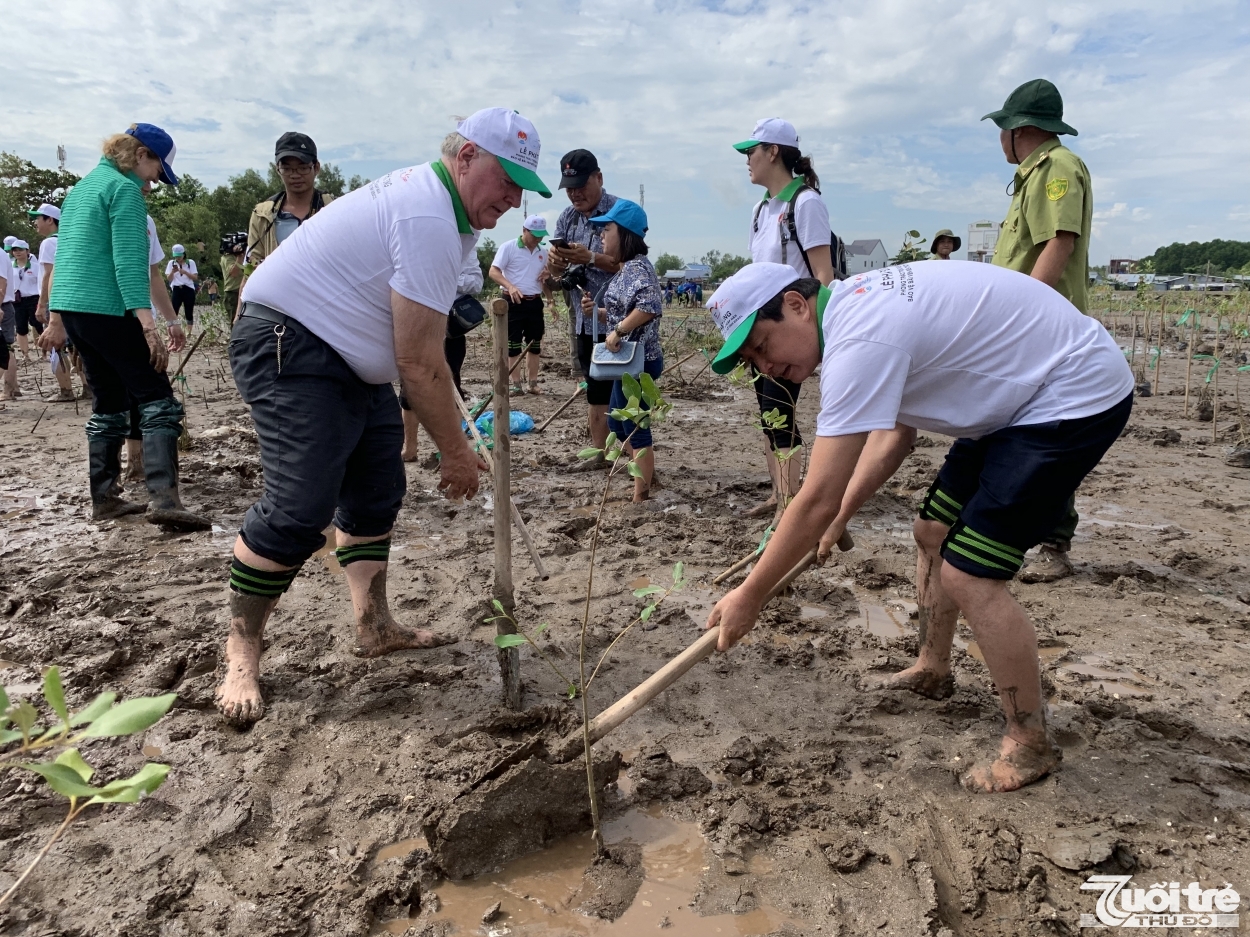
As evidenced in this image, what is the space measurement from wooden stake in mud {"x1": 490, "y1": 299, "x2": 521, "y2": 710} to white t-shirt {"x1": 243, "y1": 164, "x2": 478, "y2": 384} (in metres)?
0.23

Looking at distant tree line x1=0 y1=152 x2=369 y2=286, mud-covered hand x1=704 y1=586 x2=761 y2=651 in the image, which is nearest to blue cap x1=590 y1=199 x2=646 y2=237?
mud-covered hand x1=704 y1=586 x2=761 y2=651

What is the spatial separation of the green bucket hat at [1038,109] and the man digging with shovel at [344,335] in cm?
248

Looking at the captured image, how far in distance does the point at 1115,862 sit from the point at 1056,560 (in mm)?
2297

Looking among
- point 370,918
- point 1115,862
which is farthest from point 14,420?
point 1115,862

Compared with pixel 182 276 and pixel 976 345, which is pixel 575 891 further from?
pixel 182 276

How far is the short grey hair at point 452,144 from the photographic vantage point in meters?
2.53

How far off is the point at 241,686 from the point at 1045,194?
3.92 m

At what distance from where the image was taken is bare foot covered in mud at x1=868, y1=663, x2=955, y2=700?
3.00 metres

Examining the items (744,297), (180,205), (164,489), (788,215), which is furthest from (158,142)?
(180,205)

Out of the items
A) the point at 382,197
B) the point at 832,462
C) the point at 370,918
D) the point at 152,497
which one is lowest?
the point at 370,918

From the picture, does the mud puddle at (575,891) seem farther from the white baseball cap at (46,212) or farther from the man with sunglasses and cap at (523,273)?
the white baseball cap at (46,212)

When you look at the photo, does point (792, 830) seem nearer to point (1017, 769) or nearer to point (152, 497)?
point (1017, 769)

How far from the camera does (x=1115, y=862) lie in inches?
84.0

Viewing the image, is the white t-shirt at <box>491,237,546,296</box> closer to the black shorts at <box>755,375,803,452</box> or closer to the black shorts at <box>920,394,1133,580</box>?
the black shorts at <box>755,375,803,452</box>
